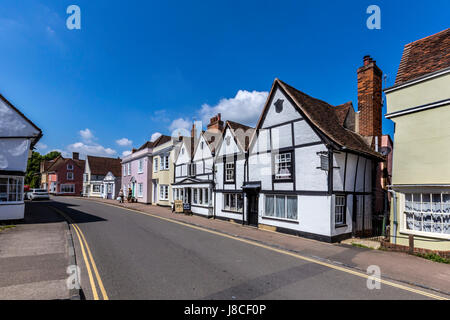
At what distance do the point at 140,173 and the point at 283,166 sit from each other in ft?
82.9

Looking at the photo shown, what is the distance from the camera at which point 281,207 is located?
14.7 m

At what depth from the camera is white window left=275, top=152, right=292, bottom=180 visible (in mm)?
14508

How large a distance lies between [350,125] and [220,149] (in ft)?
32.3

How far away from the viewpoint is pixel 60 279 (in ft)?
21.7

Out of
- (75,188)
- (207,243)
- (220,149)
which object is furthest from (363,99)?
(75,188)

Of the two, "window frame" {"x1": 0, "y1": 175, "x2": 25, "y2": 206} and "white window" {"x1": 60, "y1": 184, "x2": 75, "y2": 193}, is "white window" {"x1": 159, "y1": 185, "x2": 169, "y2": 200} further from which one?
"white window" {"x1": 60, "y1": 184, "x2": 75, "y2": 193}

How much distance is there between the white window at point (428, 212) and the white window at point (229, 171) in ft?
36.7

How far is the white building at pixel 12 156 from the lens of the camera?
15680mm

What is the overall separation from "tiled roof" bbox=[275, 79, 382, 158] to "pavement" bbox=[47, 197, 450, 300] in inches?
219

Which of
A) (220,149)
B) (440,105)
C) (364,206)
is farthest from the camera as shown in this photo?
(220,149)

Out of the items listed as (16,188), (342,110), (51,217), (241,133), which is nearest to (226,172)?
(241,133)

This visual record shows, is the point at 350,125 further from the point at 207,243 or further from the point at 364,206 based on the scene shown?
the point at 207,243

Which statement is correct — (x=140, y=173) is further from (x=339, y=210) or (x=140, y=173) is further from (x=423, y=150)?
(x=423, y=150)

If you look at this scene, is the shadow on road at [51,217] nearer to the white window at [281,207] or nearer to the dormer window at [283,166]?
the white window at [281,207]
